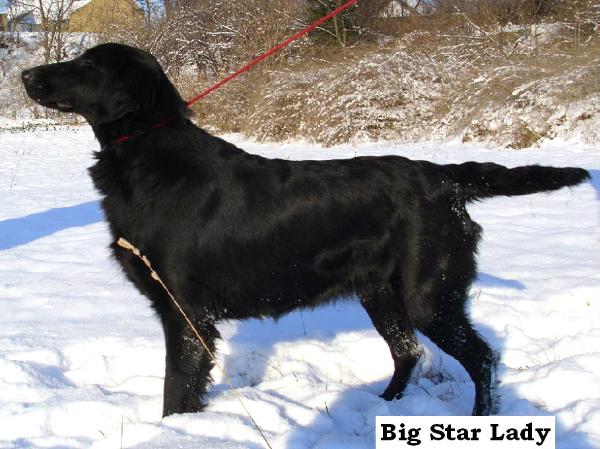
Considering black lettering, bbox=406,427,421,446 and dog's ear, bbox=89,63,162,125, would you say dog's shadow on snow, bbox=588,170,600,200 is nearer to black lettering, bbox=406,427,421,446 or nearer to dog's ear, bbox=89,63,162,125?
black lettering, bbox=406,427,421,446

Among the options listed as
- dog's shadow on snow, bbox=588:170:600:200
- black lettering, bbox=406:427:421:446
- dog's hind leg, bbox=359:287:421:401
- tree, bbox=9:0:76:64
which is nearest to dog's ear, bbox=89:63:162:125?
dog's hind leg, bbox=359:287:421:401

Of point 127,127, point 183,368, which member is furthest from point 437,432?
point 127,127

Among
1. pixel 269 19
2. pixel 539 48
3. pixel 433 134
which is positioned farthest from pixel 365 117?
pixel 269 19

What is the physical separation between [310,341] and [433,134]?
400 inches

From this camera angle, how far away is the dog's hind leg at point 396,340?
305 cm

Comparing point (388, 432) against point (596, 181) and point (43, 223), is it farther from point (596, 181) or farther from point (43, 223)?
point (596, 181)

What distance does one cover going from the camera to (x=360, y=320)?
12.5 feet

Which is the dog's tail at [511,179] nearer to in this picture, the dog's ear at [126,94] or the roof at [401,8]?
the dog's ear at [126,94]

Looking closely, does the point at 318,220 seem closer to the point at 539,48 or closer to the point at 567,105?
the point at 567,105

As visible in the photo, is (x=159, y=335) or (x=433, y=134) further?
(x=433, y=134)

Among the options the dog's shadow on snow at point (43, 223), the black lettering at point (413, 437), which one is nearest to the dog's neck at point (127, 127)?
the black lettering at point (413, 437)

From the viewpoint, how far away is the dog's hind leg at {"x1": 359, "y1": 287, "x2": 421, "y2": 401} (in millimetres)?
3049

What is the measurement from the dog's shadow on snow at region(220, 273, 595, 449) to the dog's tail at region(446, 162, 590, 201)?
0.90 metres

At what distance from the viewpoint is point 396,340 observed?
3.14m
